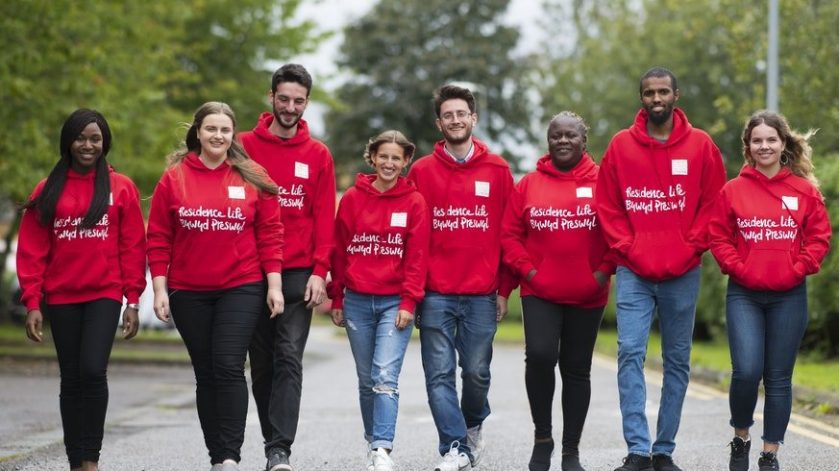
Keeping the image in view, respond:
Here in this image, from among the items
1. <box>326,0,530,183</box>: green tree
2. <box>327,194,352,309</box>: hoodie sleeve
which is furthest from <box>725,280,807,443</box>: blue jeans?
<box>326,0,530,183</box>: green tree

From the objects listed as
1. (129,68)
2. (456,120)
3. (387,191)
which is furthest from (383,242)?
(129,68)

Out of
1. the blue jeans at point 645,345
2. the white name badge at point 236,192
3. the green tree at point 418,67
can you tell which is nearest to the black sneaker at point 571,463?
the blue jeans at point 645,345

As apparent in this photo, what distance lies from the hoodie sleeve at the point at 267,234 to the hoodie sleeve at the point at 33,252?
1072 millimetres

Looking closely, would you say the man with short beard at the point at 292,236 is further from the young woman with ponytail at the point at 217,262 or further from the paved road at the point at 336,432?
the paved road at the point at 336,432

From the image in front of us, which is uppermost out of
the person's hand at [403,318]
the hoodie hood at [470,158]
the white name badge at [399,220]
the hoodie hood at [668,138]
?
the hoodie hood at [668,138]

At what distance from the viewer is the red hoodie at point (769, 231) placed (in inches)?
294

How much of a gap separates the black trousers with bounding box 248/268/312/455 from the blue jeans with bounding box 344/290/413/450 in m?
0.28

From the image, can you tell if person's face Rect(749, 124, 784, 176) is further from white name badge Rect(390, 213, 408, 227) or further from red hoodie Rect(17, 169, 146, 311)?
red hoodie Rect(17, 169, 146, 311)

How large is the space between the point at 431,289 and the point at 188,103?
2409 cm

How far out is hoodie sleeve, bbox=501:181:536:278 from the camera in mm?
7863

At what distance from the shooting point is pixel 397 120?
184 feet

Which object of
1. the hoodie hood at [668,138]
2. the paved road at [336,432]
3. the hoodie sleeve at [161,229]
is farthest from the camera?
the paved road at [336,432]

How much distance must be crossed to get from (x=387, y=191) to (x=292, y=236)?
0.57 meters

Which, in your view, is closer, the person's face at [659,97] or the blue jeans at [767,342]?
the blue jeans at [767,342]
